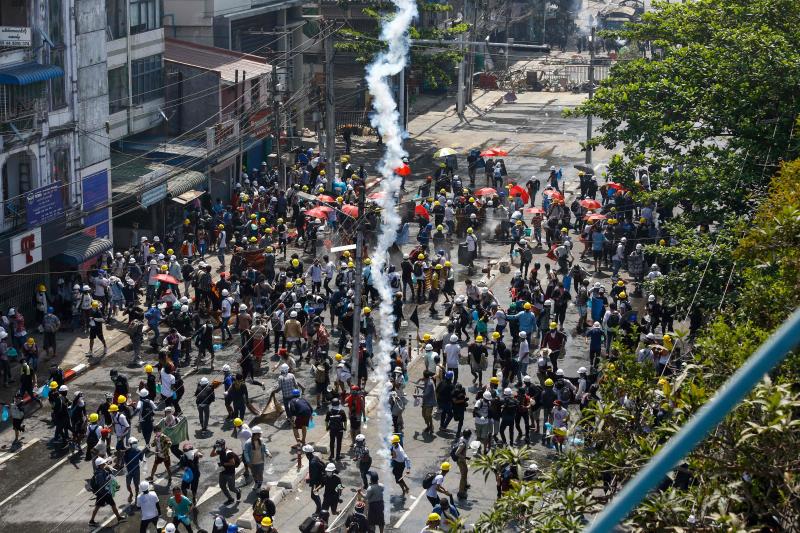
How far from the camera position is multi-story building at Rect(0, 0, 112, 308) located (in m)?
33.0

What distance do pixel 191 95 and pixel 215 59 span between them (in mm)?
2691

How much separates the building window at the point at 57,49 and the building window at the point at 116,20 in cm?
503

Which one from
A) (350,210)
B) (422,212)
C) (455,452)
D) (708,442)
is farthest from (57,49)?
(708,442)

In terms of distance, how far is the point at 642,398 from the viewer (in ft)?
58.5

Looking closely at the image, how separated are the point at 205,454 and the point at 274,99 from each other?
62.7 feet

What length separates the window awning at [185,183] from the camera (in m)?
41.0

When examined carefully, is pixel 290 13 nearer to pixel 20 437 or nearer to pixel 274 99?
pixel 274 99

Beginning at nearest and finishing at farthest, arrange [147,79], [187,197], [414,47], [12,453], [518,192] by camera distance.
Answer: [12,453] → [187,197] → [518,192] → [147,79] → [414,47]

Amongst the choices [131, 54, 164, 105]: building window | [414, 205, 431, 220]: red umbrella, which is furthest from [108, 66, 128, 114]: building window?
[414, 205, 431, 220]: red umbrella

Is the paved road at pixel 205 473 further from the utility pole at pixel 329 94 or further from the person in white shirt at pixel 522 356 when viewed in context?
the utility pole at pixel 329 94

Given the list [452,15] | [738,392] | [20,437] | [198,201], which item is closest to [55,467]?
[20,437]

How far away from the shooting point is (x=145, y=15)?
43.7 meters

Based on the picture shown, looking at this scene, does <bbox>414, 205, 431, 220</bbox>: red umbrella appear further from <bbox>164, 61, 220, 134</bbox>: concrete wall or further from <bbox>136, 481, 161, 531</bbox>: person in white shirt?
<bbox>136, 481, 161, 531</bbox>: person in white shirt

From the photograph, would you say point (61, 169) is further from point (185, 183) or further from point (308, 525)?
point (308, 525)
